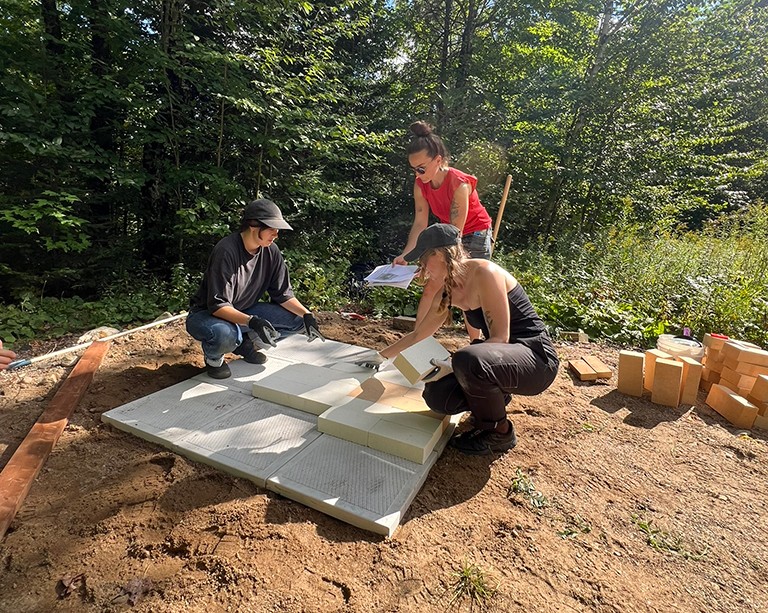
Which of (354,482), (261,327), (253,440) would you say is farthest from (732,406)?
(261,327)

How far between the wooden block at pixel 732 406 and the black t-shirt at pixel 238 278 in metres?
3.06

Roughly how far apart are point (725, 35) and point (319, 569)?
9.73 metres

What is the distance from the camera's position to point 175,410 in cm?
230

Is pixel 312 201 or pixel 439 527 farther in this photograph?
pixel 312 201

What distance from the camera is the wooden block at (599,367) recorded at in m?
2.97

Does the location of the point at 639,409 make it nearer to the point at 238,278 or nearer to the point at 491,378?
the point at 491,378

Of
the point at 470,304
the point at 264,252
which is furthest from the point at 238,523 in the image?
the point at 264,252

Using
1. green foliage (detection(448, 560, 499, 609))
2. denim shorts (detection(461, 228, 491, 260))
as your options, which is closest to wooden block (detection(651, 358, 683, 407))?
denim shorts (detection(461, 228, 491, 260))

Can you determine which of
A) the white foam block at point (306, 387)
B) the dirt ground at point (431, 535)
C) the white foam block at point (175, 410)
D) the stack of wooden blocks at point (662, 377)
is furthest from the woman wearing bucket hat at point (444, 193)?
the white foam block at point (175, 410)

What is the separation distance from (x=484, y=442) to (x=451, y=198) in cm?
168

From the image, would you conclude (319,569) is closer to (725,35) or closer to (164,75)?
(164,75)

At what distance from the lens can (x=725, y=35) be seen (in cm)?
677

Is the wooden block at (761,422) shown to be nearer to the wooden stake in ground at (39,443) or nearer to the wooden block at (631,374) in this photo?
the wooden block at (631,374)

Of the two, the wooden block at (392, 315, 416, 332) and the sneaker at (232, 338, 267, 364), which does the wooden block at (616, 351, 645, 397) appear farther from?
the sneaker at (232, 338, 267, 364)
